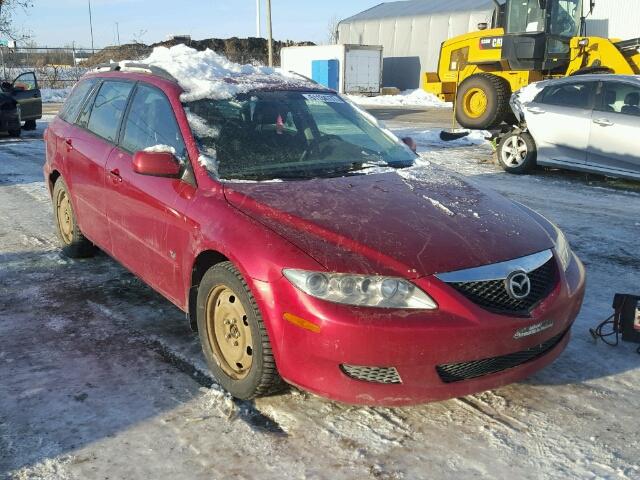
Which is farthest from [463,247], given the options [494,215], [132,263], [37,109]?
[37,109]

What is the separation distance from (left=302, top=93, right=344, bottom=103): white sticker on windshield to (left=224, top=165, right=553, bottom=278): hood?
97cm

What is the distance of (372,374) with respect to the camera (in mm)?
2680

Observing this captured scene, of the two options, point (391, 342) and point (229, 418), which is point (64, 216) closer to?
point (229, 418)

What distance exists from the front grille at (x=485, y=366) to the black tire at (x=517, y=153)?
7.07m

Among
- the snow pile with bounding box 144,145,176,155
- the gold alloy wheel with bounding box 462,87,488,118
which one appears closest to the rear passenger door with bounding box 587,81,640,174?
the gold alloy wheel with bounding box 462,87,488,118

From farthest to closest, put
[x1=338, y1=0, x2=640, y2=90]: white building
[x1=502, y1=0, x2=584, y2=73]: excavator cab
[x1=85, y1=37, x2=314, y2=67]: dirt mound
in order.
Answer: [x1=85, y1=37, x2=314, y2=67]: dirt mound, [x1=338, y1=0, x2=640, y2=90]: white building, [x1=502, y1=0, x2=584, y2=73]: excavator cab

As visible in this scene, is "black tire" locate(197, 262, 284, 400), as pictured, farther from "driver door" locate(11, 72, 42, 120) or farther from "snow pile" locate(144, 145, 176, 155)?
"driver door" locate(11, 72, 42, 120)

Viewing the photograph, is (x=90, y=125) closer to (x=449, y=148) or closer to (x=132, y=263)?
(x=132, y=263)

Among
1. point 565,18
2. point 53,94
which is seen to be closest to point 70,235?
point 565,18

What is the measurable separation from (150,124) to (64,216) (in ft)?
6.15

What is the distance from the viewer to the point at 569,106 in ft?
29.6

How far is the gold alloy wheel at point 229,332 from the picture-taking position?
301 centimetres

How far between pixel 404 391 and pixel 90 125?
3.38 metres

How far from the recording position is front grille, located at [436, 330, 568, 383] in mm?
2707
